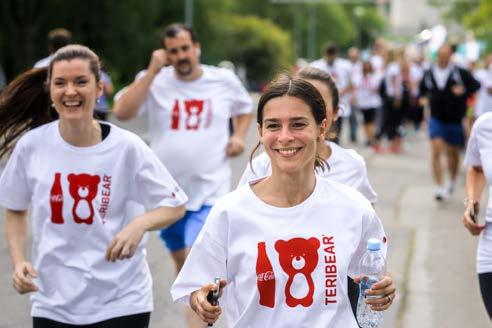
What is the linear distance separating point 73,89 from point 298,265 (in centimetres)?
161

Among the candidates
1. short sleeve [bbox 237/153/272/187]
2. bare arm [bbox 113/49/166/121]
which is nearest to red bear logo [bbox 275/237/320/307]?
short sleeve [bbox 237/153/272/187]

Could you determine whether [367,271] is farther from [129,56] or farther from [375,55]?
[129,56]

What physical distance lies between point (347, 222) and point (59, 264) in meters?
1.58

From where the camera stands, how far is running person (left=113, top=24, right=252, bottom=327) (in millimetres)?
7078

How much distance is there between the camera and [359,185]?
5.15 metres

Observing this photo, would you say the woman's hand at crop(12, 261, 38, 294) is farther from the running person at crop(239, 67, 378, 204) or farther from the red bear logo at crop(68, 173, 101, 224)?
the running person at crop(239, 67, 378, 204)

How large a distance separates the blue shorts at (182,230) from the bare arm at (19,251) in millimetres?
2118

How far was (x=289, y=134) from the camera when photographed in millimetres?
3562

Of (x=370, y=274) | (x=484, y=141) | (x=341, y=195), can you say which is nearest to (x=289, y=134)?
(x=341, y=195)

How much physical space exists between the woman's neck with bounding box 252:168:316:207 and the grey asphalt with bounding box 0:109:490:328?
11.5 feet

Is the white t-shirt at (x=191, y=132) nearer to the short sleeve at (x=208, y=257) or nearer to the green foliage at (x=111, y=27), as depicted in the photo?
the short sleeve at (x=208, y=257)

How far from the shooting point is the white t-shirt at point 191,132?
7.15m

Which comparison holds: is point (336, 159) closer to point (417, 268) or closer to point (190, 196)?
point (190, 196)

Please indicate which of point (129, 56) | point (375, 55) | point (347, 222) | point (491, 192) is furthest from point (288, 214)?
point (129, 56)
